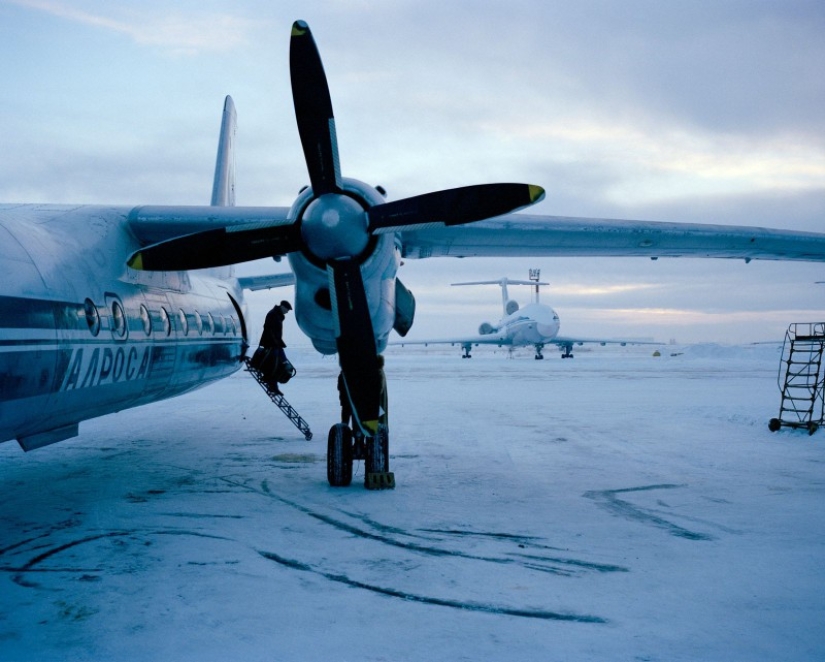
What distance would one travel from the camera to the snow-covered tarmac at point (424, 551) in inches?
172

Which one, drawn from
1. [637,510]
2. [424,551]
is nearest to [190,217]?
[424,551]

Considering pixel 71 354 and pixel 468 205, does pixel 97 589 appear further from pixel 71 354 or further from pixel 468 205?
pixel 468 205

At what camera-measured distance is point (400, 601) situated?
5.00 meters

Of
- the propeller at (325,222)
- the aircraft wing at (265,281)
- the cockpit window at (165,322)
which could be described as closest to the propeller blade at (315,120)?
the propeller at (325,222)

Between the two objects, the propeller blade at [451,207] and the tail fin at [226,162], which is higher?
the tail fin at [226,162]

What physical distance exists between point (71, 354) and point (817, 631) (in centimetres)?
730

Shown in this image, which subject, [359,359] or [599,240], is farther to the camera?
[599,240]

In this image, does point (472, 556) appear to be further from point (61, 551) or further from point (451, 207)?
point (61, 551)

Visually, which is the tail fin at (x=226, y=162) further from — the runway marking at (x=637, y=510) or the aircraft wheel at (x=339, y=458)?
the runway marking at (x=637, y=510)

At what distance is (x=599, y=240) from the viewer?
10141 millimetres

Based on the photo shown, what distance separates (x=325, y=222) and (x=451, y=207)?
4.97 feet

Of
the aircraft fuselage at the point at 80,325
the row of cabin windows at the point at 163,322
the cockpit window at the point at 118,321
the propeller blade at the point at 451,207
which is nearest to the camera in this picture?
the aircraft fuselage at the point at 80,325

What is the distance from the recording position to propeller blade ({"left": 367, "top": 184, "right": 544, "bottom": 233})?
7.30 metres

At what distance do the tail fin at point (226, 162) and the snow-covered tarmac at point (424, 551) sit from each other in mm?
6118
